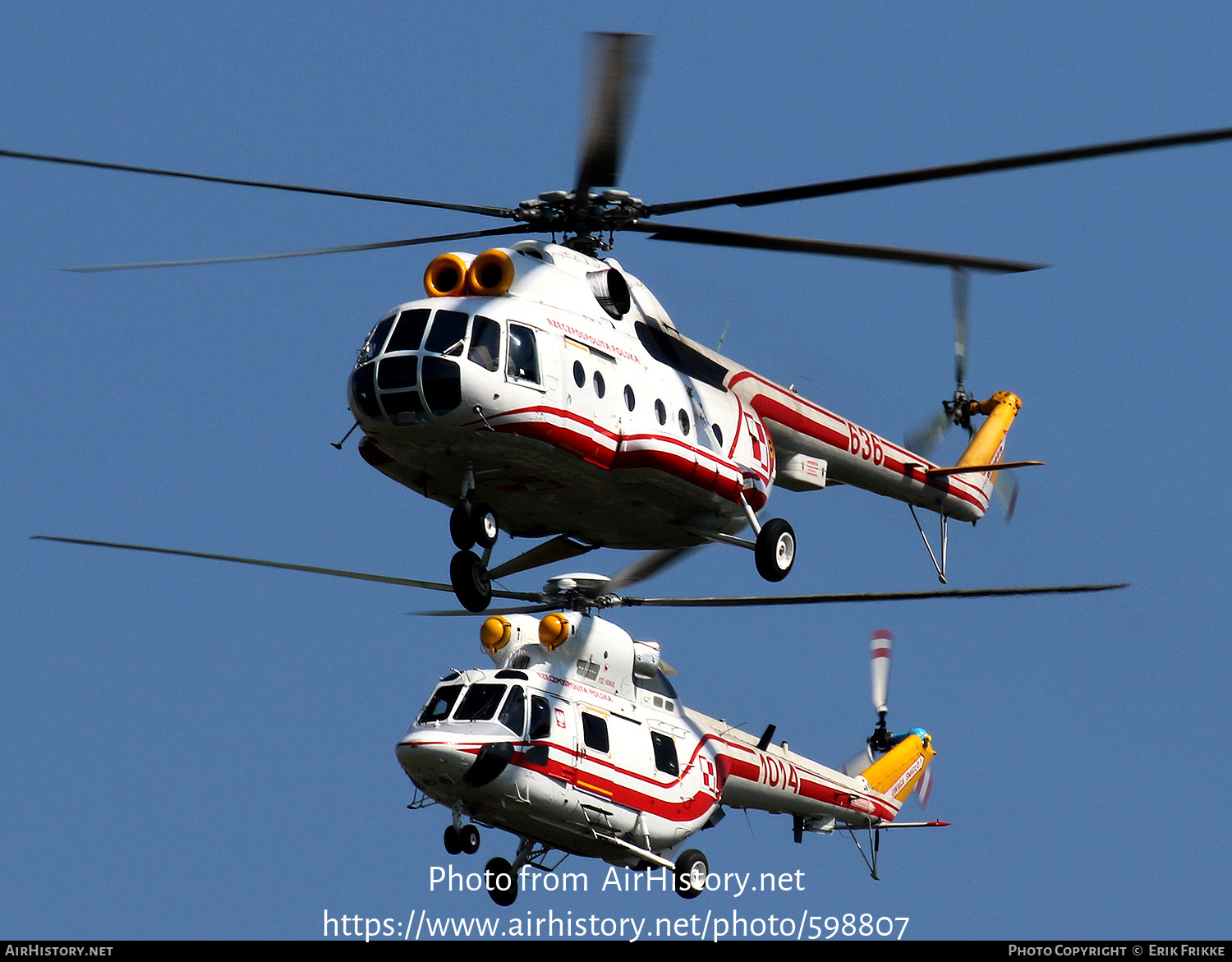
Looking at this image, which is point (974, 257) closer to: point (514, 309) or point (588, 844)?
point (514, 309)

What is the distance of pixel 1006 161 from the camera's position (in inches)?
703

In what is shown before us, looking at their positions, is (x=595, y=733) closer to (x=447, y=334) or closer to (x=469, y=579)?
(x=469, y=579)

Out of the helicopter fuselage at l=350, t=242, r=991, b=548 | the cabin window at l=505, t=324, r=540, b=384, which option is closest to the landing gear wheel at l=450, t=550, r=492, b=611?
the helicopter fuselage at l=350, t=242, r=991, b=548

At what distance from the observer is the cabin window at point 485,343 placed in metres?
20.8

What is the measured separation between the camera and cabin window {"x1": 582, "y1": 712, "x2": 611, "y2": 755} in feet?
91.7

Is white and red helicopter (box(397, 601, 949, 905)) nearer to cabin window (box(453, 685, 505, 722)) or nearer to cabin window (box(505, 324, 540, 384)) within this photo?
cabin window (box(453, 685, 505, 722))

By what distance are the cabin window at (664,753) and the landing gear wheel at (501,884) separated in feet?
9.26

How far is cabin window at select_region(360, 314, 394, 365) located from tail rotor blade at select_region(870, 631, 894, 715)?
55.2ft

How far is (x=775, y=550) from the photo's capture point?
25.0 meters

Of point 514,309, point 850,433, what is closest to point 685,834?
point 850,433

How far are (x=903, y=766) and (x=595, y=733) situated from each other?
834 centimetres
